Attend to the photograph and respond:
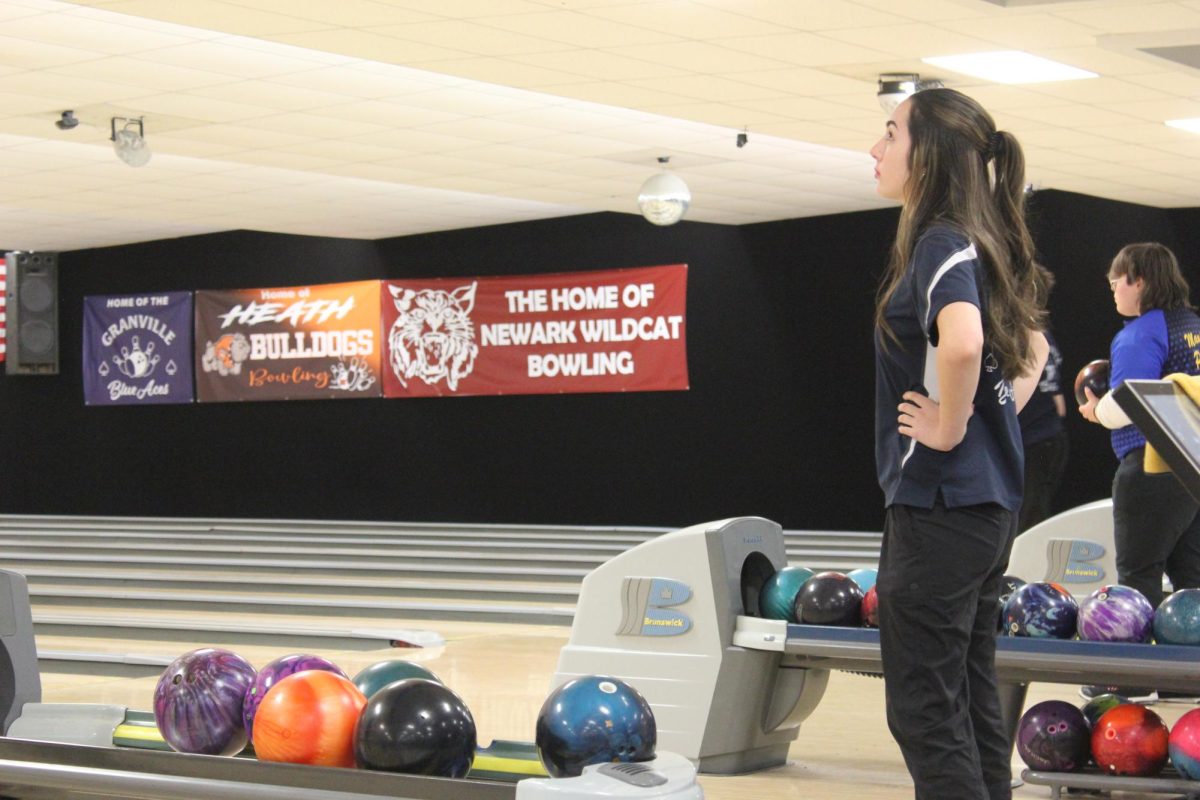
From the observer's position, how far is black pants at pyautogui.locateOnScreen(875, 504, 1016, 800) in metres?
2.08

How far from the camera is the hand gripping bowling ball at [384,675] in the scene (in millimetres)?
2488

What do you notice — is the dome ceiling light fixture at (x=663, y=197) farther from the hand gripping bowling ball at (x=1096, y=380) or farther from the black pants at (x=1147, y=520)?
the black pants at (x=1147, y=520)

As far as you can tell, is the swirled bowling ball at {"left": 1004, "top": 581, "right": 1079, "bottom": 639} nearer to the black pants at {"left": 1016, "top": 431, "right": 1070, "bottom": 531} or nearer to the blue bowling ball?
the blue bowling ball

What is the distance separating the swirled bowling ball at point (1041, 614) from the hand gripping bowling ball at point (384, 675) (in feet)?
4.55

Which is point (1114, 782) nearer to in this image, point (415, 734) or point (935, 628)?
point (935, 628)

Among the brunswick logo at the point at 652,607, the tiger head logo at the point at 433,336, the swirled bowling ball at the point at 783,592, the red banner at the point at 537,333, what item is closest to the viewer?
the swirled bowling ball at the point at 783,592

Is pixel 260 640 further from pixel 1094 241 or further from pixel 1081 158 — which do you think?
pixel 1094 241

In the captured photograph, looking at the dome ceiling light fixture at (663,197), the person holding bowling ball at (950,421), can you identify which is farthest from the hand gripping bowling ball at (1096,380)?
the dome ceiling light fixture at (663,197)

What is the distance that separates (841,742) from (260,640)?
335 centimetres

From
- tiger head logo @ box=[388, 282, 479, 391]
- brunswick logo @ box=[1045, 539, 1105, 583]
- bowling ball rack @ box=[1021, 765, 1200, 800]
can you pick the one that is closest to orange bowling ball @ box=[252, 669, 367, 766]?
bowling ball rack @ box=[1021, 765, 1200, 800]

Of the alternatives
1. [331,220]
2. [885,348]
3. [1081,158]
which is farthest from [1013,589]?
[331,220]

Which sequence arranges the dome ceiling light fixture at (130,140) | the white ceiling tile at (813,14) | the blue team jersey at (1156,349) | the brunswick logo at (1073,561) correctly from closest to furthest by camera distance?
1. the blue team jersey at (1156,349)
2. the brunswick logo at (1073,561)
3. the white ceiling tile at (813,14)
4. the dome ceiling light fixture at (130,140)

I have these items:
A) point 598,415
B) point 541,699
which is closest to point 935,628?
point 541,699

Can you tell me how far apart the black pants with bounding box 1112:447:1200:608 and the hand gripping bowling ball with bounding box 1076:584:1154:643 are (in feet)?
1.74
